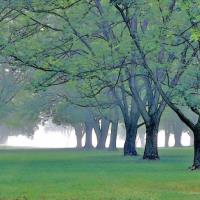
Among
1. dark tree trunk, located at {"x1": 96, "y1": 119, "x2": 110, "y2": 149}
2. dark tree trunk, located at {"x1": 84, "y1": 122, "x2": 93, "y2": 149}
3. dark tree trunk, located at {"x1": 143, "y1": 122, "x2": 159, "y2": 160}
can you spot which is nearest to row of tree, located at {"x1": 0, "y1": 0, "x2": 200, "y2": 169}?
dark tree trunk, located at {"x1": 143, "y1": 122, "x2": 159, "y2": 160}

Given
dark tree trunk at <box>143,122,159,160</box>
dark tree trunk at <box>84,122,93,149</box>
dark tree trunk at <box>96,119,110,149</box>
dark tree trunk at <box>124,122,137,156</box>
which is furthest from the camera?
dark tree trunk at <box>84,122,93,149</box>

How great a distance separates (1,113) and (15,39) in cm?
3480

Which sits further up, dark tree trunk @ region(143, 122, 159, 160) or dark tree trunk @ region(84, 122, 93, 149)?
dark tree trunk @ region(84, 122, 93, 149)

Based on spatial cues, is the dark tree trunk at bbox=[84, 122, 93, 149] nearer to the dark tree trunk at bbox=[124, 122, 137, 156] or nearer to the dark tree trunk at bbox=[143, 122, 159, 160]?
the dark tree trunk at bbox=[124, 122, 137, 156]

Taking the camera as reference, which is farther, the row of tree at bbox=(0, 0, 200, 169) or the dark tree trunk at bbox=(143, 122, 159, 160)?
the dark tree trunk at bbox=(143, 122, 159, 160)

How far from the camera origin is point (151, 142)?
157 ft

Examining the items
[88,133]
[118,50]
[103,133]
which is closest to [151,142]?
[118,50]

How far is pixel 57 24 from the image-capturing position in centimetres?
5609

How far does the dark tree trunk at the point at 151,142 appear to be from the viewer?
47.2 metres

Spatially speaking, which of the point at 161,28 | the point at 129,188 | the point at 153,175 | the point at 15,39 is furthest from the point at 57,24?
the point at 129,188

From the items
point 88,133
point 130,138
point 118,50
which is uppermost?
point 118,50

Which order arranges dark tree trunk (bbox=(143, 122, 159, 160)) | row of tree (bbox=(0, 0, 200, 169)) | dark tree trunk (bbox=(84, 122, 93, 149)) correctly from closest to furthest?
row of tree (bbox=(0, 0, 200, 169)) < dark tree trunk (bbox=(143, 122, 159, 160)) < dark tree trunk (bbox=(84, 122, 93, 149))

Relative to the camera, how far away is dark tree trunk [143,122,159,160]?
47156 millimetres

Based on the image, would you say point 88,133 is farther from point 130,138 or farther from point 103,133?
point 130,138
